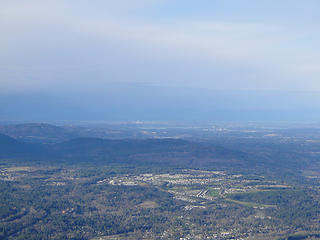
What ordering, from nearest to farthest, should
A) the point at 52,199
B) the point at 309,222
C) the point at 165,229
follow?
the point at 165,229 < the point at 309,222 < the point at 52,199

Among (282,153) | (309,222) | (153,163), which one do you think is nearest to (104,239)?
(309,222)

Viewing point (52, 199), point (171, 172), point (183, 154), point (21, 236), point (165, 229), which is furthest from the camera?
point (183, 154)

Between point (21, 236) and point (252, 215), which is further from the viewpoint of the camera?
point (252, 215)

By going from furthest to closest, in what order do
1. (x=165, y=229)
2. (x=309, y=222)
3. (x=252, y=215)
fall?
1. (x=252, y=215)
2. (x=309, y=222)
3. (x=165, y=229)

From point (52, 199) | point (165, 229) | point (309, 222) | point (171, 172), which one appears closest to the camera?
point (165, 229)

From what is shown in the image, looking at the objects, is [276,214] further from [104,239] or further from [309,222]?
[104,239]

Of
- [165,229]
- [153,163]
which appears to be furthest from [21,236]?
A: [153,163]

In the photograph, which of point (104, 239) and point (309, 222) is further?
point (309, 222)

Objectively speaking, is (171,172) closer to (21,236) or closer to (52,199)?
(52,199)

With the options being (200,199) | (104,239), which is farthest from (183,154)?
(104,239)
